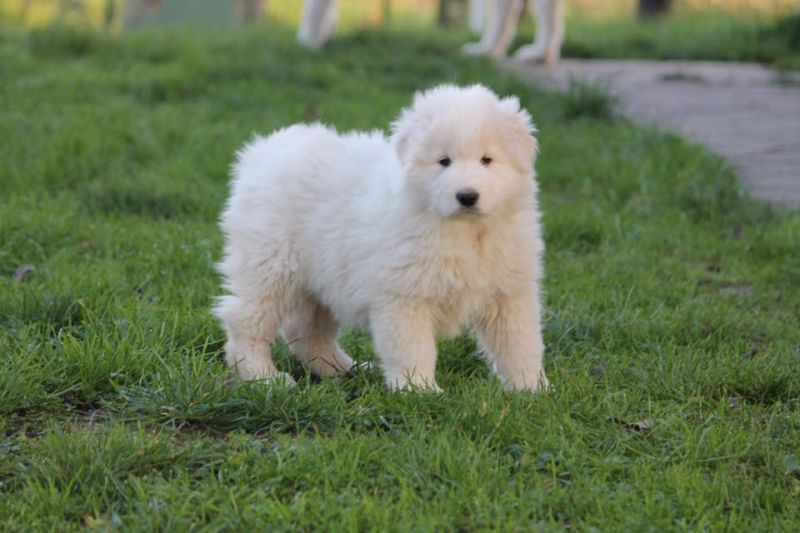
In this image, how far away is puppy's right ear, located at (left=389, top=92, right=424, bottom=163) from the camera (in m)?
3.69

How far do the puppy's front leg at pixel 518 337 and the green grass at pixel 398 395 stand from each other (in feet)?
0.33

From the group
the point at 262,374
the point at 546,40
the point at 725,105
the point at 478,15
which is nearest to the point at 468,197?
the point at 262,374

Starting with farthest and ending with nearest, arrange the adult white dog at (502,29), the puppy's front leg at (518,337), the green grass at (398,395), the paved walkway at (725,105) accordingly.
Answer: the adult white dog at (502,29)
the paved walkway at (725,105)
the puppy's front leg at (518,337)
the green grass at (398,395)

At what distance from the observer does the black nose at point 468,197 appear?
3492mm

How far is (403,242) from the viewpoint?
372 centimetres

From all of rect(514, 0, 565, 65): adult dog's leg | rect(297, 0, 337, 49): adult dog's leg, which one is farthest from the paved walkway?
rect(297, 0, 337, 49): adult dog's leg

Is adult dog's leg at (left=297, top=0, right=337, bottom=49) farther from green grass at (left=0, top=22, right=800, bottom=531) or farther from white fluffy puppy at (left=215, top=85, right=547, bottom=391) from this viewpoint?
white fluffy puppy at (left=215, top=85, right=547, bottom=391)

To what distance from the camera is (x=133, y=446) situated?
3125mm

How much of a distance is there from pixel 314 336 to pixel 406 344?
73 cm

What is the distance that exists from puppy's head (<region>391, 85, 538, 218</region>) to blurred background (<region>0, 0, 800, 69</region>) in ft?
23.7

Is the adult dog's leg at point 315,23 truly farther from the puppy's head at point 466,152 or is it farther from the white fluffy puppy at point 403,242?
the puppy's head at point 466,152

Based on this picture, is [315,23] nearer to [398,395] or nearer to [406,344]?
[406,344]

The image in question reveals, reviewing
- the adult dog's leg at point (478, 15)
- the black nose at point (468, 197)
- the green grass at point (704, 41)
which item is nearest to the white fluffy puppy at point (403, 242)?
the black nose at point (468, 197)

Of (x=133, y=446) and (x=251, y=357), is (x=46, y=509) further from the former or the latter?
(x=251, y=357)
